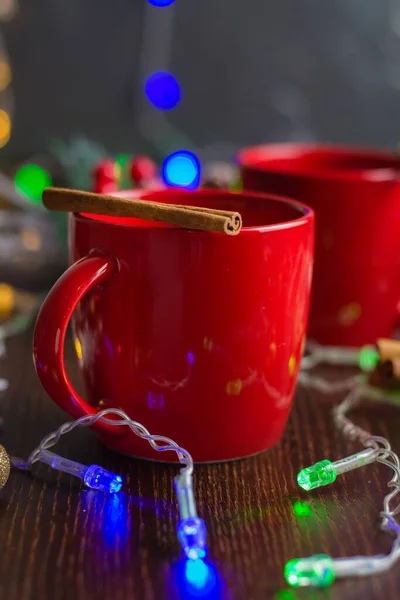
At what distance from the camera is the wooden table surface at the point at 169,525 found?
0.38 meters

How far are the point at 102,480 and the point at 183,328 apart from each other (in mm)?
110

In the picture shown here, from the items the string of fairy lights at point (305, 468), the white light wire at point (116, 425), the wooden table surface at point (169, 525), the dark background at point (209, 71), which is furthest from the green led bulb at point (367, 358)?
the dark background at point (209, 71)

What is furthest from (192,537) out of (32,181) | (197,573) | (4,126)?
(4,126)

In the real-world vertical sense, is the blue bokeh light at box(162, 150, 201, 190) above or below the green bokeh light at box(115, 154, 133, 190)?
below

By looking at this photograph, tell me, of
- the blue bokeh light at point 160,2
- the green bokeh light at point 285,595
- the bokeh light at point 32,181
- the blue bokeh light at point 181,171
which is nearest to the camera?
the green bokeh light at point 285,595

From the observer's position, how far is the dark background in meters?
1.40

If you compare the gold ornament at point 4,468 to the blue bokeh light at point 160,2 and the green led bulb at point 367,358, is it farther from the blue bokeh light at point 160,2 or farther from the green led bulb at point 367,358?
the blue bokeh light at point 160,2

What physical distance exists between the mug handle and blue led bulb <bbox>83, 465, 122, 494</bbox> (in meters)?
0.05

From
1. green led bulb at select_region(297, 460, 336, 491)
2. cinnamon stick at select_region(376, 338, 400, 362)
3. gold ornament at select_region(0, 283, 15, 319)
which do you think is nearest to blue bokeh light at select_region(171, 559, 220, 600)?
green led bulb at select_region(297, 460, 336, 491)

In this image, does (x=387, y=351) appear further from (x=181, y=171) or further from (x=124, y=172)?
(x=181, y=171)

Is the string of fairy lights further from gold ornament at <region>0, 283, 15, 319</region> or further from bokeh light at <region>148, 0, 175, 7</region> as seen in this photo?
bokeh light at <region>148, 0, 175, 7</region>

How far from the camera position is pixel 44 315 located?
46cm

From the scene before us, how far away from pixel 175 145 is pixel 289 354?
1.06 meters

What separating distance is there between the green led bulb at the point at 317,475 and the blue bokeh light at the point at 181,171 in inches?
27.2
